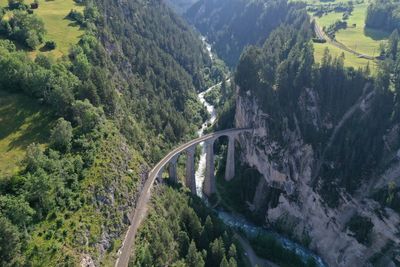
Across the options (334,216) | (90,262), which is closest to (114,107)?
(90,262)

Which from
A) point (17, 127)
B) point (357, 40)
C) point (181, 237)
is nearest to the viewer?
point (181, 237)

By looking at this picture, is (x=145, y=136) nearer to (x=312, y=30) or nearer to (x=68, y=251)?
(x=68, y=251)

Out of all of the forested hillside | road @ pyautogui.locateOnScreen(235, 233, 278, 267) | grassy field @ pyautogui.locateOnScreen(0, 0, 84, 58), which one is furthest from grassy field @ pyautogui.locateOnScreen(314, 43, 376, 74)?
grassy field @ pyautogui.locateOnScreen(0, 0, 84, 58)

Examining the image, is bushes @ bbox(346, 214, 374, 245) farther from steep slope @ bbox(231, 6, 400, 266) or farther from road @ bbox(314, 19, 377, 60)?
road @ bbox(314, 19, 377, 60)

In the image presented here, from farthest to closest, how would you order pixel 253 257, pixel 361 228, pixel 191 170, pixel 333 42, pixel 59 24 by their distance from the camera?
1. pixel 333 42
2. pixel 59 24
3. pixel 191 170
4. pixel 253 257
5. pixel 361 228

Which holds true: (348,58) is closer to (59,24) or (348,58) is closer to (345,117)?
(345,117)

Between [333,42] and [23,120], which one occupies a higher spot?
[23,120]

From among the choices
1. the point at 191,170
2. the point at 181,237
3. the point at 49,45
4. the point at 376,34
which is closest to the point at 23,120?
the point at 49,45
